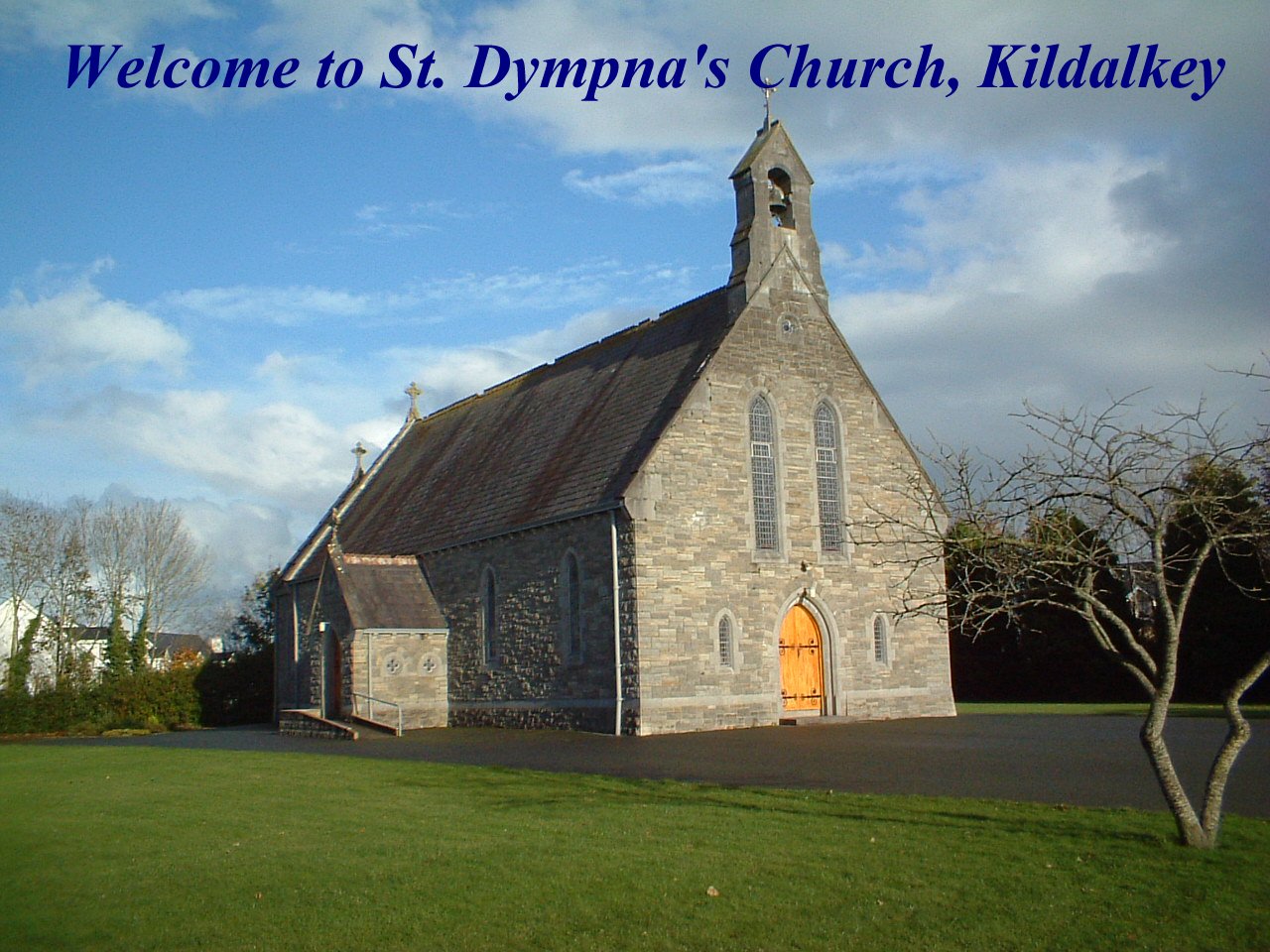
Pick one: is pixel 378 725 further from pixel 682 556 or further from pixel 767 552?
pixel 767 552

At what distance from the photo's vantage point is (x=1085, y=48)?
58.0 ft

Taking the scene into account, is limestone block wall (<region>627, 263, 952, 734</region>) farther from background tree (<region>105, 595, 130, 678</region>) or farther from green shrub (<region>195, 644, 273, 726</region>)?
background tree (<region>105, 595, 130, 678</region>)

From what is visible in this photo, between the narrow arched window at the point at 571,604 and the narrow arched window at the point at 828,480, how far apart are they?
641 centimetres

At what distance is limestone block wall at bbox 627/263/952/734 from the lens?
25.7m

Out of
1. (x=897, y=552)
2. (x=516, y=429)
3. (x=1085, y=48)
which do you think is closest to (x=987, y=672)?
(x=897, y=552)

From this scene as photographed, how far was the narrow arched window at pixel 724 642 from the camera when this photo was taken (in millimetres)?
26438

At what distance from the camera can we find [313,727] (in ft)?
96.9

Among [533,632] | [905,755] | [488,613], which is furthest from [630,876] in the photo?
[488,613]

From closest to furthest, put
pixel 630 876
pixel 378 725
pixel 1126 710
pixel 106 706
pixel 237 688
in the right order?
pixel 630 876, pixel 378 725, pixel 1126 710, pixel 106 706, pixel 237 688

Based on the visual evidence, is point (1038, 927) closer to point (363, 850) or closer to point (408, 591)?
point (363, 850)

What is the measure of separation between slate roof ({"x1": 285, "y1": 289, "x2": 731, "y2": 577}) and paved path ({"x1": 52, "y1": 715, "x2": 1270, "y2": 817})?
19.6 feet

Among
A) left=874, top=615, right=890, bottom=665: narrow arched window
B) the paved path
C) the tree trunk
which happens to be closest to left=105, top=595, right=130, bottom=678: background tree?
the paved path

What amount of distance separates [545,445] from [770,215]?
896 centimetres

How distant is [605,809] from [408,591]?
2097 centimetres
